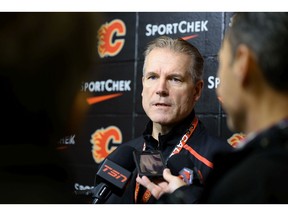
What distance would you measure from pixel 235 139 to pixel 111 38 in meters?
0.59

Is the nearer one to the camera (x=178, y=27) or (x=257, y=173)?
(x=257, y=173)

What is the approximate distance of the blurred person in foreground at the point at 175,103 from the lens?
127cm

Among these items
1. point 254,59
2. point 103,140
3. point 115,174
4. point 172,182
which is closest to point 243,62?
point 254,59

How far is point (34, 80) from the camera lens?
152 cm

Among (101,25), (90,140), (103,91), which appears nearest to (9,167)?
(90,140)

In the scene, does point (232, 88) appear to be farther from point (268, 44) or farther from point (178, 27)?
point (178, 27)

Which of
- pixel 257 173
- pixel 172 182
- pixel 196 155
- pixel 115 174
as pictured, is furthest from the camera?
pixel 196 155

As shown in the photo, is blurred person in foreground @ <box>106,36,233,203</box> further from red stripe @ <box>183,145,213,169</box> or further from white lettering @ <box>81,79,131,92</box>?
white lettering @ <box>81,79,131,92</box>

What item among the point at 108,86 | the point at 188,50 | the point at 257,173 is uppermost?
the point at 188,50

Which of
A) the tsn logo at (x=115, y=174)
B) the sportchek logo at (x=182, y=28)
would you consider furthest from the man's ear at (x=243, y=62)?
the sportchek logo at (x=182, y=28)

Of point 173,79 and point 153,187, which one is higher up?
point 173,79

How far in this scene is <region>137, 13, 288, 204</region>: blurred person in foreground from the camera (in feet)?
2.16

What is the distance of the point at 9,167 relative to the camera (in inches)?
61.7

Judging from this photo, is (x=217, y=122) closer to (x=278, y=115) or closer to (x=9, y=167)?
(x=9, y=167)
